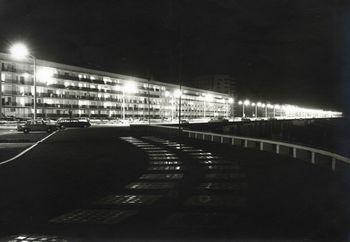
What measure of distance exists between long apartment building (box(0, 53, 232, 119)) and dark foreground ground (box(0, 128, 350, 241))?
63222 mm

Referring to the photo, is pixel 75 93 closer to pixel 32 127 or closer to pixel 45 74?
pixel 45 74

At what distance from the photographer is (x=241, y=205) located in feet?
36.1

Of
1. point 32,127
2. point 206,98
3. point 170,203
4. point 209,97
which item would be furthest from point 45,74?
point 209,97

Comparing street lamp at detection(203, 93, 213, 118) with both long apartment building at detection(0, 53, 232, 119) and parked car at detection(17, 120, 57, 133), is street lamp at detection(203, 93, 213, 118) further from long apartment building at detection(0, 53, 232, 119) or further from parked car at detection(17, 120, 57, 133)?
parked car at detection(17, 120, 57, 133)

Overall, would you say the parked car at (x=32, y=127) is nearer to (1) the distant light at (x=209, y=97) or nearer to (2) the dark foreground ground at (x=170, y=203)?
(2) the dark foreground ground at (x=170, y=203)

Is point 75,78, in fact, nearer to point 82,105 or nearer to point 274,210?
point 82,105

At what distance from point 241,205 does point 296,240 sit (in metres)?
3.36

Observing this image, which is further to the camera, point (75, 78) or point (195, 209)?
point (75, 78)

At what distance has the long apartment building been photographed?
92.9 meters

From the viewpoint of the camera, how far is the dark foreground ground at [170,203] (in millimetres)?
8258

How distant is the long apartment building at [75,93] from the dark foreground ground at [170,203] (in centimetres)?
6322

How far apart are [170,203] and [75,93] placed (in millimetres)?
106814

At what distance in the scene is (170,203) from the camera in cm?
1126

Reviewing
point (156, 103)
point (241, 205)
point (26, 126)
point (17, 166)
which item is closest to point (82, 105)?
point (156, 103)
